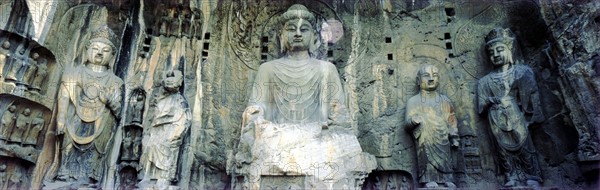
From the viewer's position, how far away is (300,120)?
6512 mm

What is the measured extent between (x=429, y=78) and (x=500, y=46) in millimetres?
979

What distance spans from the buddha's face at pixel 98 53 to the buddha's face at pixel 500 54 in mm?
4766

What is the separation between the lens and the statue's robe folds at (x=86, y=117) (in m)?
6.49

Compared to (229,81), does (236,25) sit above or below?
above

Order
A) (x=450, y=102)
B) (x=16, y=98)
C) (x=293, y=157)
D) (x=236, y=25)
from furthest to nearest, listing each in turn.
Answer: (x=236, y=25)
(x=450, y=102)
(x=16, y=98)
(x=293, y=157)

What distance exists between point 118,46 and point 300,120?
2614 millimetres

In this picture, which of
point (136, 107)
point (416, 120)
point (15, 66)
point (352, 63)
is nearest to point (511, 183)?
point (416, 120)

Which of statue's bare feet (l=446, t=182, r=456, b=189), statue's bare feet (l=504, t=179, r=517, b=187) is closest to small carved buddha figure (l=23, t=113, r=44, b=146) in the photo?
statue's bare feet (l=446, t=182, r=456, b=189)

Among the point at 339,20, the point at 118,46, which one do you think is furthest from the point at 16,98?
the point at 339,20

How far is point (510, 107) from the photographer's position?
661 cm

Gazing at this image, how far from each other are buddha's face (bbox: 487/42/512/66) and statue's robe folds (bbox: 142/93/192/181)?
12.4ft

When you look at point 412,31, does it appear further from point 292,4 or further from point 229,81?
point 229,81

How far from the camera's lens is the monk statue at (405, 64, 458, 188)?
651cm

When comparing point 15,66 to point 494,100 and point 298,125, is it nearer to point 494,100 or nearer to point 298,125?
point 298,125
